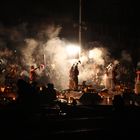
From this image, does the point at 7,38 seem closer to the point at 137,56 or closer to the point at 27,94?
the point at 137,56

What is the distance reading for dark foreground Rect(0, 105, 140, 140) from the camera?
9.05 meters

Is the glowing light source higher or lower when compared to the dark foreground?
higher

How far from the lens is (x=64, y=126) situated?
10.1 meters

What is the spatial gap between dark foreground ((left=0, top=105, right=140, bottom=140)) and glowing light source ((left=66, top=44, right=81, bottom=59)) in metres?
Answer: 33.8

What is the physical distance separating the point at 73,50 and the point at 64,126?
36336 millimetres

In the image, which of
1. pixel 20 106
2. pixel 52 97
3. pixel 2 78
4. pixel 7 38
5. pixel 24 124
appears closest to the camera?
pixel 24 124

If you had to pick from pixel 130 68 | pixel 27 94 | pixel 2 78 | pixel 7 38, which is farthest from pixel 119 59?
pixel 27 94

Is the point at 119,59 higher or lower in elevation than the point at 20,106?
higher

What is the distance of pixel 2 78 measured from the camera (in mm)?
33062

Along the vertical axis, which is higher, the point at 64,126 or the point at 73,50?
the point at 73,50

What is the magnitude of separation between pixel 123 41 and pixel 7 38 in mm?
17529

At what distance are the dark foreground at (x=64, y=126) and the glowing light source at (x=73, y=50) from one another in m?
33.8

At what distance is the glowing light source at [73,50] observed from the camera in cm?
4559

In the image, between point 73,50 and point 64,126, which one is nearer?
point 64,126
